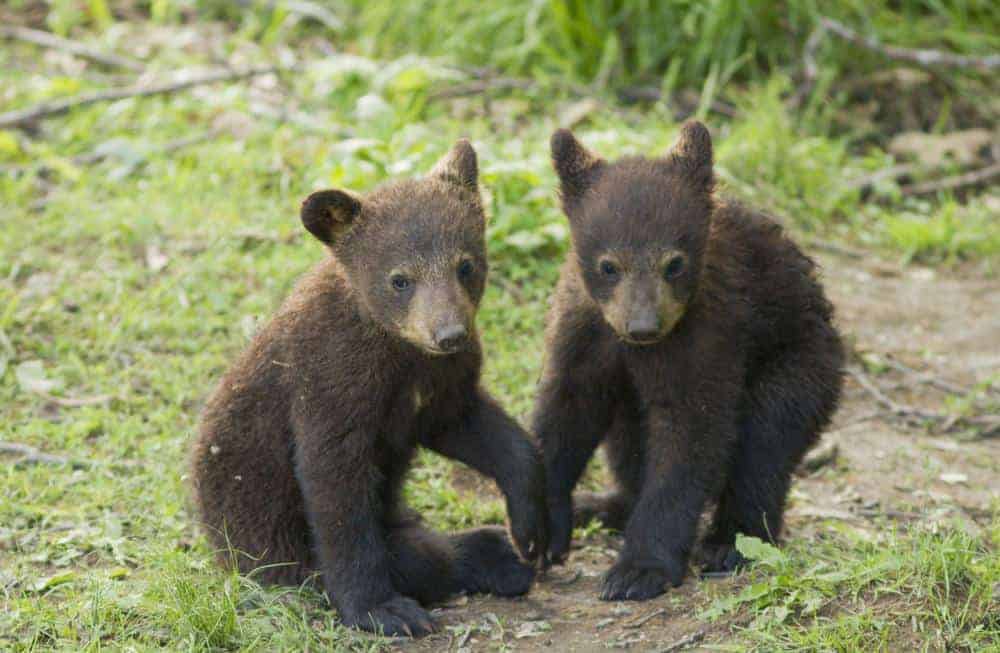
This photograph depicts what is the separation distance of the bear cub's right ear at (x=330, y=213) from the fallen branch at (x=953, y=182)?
5886 millimetres

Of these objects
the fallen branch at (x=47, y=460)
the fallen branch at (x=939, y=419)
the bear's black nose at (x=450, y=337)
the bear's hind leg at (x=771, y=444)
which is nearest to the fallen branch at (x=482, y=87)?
the fallen branch at (x=939, y=419)

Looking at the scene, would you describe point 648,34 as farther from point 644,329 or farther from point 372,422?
point 372,422

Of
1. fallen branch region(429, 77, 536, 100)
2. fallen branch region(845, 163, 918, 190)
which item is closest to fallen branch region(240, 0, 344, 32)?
fallen branch region(429, 77, 536, 100)

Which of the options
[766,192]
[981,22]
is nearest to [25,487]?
[766,192]

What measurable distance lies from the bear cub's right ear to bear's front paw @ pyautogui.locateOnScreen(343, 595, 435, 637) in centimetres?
147

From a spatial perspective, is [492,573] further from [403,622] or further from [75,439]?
[75,439]

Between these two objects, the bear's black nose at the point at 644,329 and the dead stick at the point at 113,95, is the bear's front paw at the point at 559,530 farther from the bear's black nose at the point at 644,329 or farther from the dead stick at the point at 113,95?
the dead stick at the point at 113,95

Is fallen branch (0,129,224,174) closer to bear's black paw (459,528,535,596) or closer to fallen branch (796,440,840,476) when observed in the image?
bear's black paw (459,528,535,596)

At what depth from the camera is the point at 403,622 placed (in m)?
4.89

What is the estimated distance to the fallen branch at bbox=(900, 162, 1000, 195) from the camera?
32.1 feet

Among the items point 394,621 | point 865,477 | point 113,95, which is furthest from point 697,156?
point 113,95

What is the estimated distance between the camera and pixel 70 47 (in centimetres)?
1065

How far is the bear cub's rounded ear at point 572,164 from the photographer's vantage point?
222 inches

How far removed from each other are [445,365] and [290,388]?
62cm
